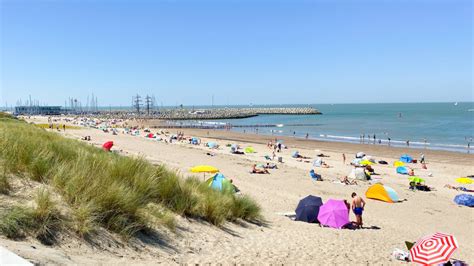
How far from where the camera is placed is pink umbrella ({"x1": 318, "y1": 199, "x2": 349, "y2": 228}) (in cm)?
994

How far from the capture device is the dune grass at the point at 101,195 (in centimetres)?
503

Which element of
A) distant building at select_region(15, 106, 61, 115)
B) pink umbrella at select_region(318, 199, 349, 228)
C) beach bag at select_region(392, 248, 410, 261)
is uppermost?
distant building at select_region(15, 106, 61, 115)

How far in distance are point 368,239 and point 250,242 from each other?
349cm

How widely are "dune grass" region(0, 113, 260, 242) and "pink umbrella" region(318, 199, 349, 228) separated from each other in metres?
2.78

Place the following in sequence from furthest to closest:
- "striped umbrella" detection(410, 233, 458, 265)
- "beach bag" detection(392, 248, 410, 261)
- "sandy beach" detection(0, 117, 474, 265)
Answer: "beach bag" detection(392, 248, 410, 261) → "striped umbrella" detection(410, 233, 458, 265) → "sandy beach" detection(0, 117, 474, 265)

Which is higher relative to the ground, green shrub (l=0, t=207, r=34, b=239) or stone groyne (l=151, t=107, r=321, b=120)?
green shrub (l=0, t=207, r=34, b=239)

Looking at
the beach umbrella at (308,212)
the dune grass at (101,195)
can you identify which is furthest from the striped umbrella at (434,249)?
the dune grass at (101,195)

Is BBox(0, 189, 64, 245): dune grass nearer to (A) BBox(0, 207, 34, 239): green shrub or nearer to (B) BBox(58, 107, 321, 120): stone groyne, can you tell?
(A) BBox(0, 207, 34, 239): green shrub

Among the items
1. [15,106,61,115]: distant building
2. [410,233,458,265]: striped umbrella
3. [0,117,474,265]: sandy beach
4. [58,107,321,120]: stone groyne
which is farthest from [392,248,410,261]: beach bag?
[15,106,61,115]: distant building

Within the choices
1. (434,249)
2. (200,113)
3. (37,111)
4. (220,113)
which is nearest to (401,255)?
(434,249)

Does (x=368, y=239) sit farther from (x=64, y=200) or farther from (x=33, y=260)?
(x=33, y=260)

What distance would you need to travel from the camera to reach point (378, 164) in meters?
26.2

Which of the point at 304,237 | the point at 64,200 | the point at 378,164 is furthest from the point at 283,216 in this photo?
the point at 378,164

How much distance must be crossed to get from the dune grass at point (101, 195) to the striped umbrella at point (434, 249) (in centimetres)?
345
